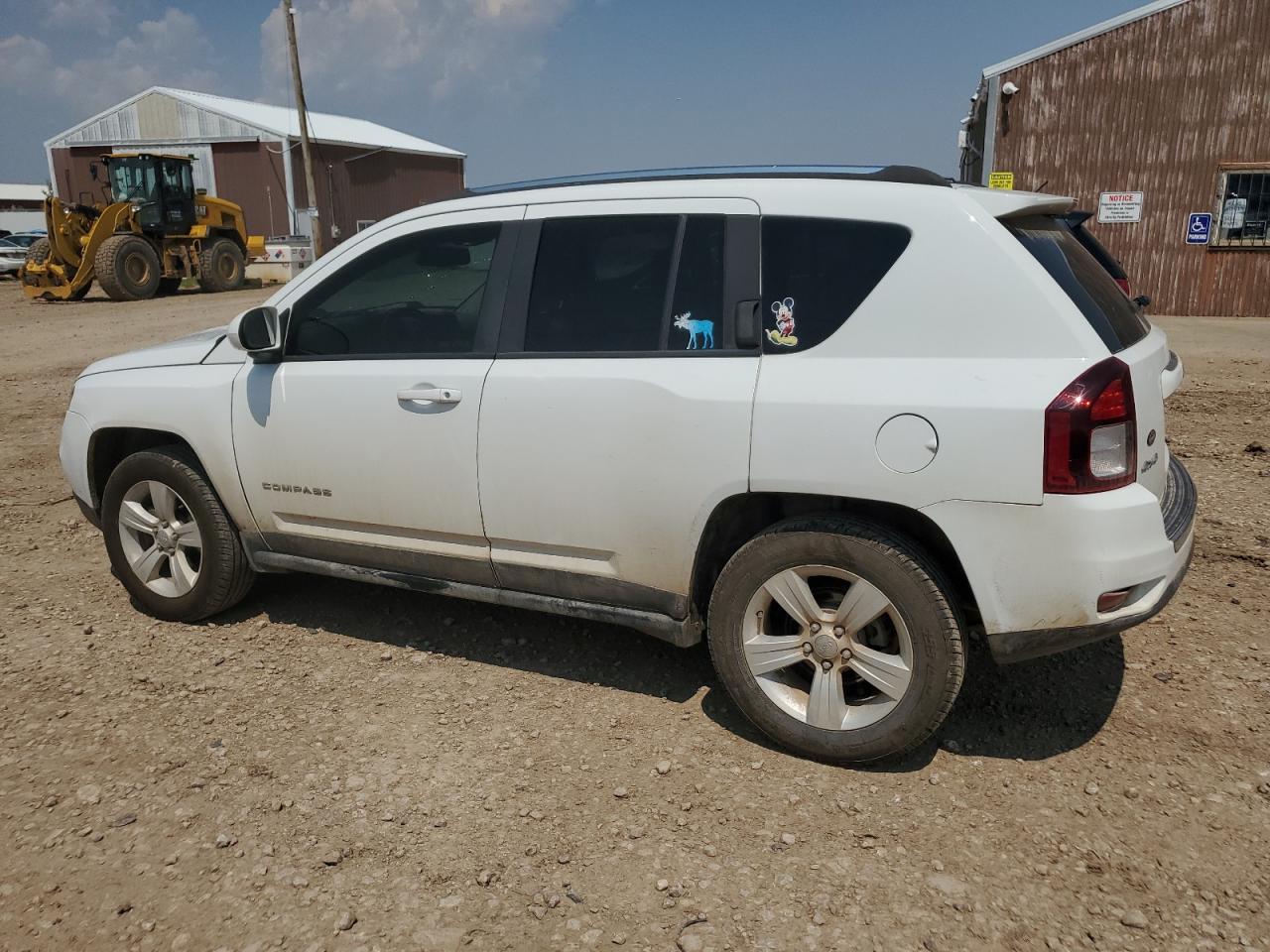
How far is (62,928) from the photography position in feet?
8.37

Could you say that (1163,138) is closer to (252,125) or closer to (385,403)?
(385,403)

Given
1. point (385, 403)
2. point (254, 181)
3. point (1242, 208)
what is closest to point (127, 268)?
point (254, 181)

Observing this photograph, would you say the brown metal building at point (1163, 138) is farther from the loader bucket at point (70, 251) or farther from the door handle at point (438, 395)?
the loader bucket at point (70, 251)

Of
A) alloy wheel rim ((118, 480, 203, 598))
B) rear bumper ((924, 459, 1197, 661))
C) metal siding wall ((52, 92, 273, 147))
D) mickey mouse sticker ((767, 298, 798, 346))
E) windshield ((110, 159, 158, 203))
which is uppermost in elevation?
metal siding wall ((52, 92, 273, 147))

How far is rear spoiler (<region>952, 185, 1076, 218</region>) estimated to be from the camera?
2994 mm

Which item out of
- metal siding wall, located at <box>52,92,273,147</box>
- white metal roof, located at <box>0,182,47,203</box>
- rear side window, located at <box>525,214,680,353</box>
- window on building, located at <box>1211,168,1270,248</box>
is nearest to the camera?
rear side window, located at <box>525,214,680,353</box>

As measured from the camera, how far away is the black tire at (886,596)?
116 inches

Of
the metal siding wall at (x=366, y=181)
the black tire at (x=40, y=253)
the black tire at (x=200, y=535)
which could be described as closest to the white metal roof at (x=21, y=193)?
the metal siding wall at (x=366, y=181)

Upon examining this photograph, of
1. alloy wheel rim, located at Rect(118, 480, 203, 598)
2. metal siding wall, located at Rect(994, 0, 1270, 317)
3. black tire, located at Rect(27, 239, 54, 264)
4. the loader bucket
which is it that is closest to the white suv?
alloy wheel rim, located at Rect(118, 480, 203, 598)

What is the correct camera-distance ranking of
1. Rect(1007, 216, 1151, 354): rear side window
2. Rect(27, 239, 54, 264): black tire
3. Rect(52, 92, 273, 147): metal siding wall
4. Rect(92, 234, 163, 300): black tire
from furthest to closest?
Rect(52, 92, 273, 147): metal siding wall
Rect(27, 239, 54, 264): black tire
Rect(92, 234, 163, 300): black tire
Rect(1007, 216, 1151, 354): rear side window

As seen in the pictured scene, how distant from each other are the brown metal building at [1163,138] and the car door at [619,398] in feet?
45.3

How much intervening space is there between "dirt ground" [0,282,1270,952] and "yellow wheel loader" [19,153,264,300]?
64.1ft

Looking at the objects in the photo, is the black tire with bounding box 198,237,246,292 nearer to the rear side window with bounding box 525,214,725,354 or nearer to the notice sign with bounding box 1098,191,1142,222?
the notice sign with bounding box 1098,191,1142,222

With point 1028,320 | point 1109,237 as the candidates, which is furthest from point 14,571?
point 1109,237
